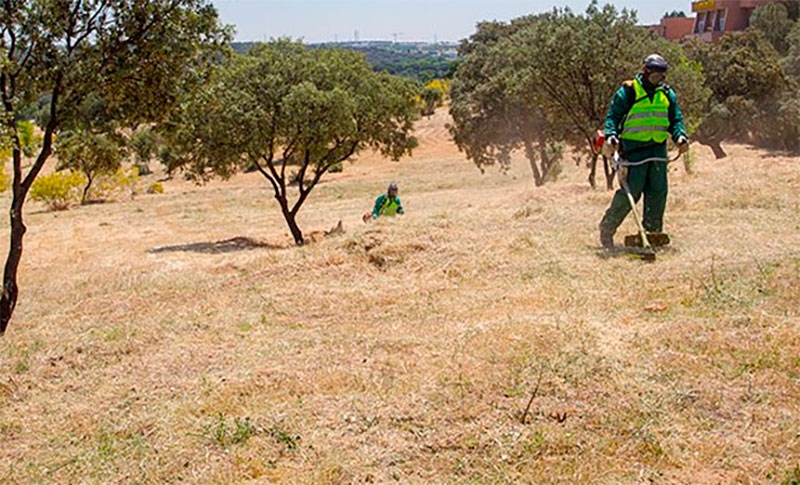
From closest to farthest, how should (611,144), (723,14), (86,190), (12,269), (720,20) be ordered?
(611,144) → (12,269) → (86,190) → (723,14) → (720,20)

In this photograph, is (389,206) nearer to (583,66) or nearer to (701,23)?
(583,66)

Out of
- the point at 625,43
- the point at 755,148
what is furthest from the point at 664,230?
the point at 755,148

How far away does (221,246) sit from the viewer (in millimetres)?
18594

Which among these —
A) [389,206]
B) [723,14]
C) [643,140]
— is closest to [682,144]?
[643,140]

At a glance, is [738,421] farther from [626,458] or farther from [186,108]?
[186,108]

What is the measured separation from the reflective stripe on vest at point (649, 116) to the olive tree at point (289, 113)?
394 inches

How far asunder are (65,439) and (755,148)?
3214 cm

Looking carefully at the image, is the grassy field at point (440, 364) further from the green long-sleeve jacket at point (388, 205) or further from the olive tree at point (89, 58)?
the green long-sleeve jacket at point (388, 205)

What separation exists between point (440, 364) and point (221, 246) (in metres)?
14.2

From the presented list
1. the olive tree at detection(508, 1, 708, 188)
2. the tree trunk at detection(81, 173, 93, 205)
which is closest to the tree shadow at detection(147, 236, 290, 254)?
the olive tree at detection(508, 1, 708, 188)

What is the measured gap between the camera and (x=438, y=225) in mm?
9883

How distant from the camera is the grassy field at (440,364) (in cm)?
399

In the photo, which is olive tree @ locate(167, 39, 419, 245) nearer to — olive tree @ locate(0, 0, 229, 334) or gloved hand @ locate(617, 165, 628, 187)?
olive tree @ locate(0, 0, 229, 334)

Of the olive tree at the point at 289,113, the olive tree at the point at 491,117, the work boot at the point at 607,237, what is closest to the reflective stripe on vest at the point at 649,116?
the work boot at the point at 607,237
